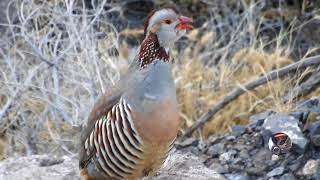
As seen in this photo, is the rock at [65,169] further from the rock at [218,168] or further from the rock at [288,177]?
the rock at [288,177]

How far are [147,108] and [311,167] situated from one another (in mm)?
1322

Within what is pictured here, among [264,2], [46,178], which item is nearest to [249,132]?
[46,178]

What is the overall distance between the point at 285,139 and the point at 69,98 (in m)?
1.80

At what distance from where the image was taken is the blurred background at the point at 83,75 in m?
5.16

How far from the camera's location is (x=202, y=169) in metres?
4.17

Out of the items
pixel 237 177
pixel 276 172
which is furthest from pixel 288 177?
pixel 237 177

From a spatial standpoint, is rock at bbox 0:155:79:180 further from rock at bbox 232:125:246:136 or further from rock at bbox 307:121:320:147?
rock at bbox 307:121:320:147

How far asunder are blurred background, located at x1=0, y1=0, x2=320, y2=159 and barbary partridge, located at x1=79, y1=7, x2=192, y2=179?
1.60 meters

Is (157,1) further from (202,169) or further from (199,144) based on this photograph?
(202,169)

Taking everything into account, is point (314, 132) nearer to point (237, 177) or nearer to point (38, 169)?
point (237, 177)

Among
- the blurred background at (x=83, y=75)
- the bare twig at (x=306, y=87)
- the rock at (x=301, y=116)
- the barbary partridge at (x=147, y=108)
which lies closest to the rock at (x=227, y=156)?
the rock at (x=301, y=116)

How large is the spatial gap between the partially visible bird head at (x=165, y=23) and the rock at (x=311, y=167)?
1347mm

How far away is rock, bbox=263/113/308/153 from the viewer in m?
4.32

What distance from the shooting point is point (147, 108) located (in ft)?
10.6
